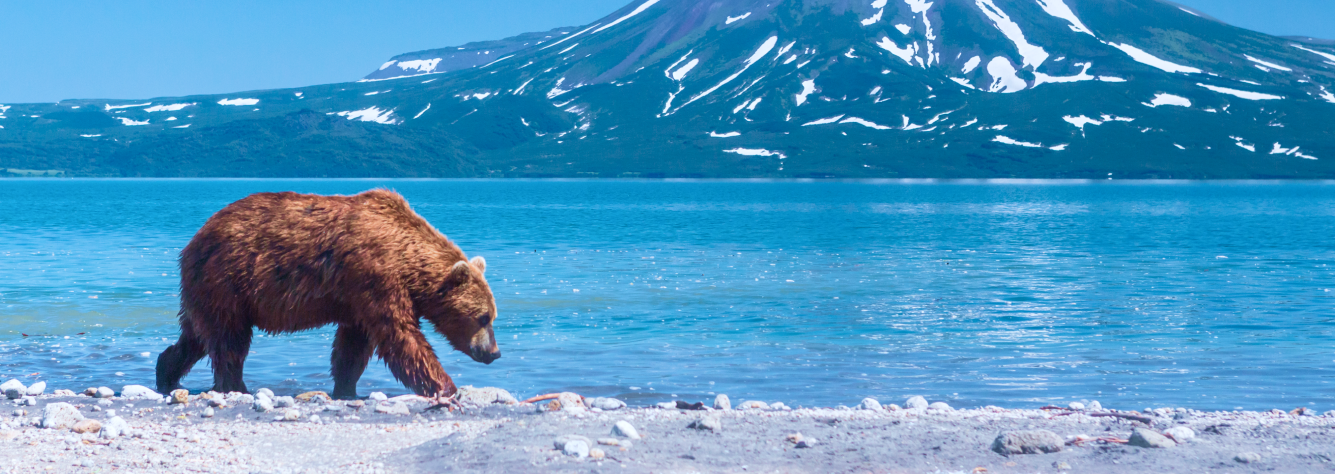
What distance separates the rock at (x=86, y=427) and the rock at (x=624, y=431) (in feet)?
12.4

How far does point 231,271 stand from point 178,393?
1130mm

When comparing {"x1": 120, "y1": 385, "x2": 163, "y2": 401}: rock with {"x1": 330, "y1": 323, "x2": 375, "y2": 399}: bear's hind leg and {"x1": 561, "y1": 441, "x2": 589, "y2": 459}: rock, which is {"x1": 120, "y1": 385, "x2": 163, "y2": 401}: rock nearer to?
{"x1": 330, "y1": 323, "x2": 375, "y2": 399}: bear's hind leg

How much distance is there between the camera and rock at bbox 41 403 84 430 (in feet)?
27.4

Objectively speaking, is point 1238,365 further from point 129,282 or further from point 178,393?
point 129,282

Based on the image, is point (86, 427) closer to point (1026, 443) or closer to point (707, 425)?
point (707, 425)

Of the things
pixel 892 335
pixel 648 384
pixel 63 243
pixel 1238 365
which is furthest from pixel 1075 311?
pixel 63 243

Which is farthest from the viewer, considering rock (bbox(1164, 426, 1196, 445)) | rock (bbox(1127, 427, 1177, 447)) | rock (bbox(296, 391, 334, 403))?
rock (bbox(296, 391, 334, 403))

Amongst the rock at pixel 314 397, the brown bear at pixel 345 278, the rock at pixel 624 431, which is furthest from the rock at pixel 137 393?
the rock at pixel 624 431

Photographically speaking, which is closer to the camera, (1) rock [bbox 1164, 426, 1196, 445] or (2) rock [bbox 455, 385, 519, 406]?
(1) rock [bbox 1164, 426, 1196, 445]

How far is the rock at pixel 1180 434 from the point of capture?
773cm

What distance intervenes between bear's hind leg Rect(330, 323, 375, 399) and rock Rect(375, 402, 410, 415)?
36.8 inches

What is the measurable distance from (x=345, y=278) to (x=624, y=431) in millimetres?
2907

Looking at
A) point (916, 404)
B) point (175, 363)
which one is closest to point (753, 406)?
point (916, 404)

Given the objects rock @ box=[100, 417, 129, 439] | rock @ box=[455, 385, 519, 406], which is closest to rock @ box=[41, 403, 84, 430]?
rock @ box=[100, 417, 129, 439]
